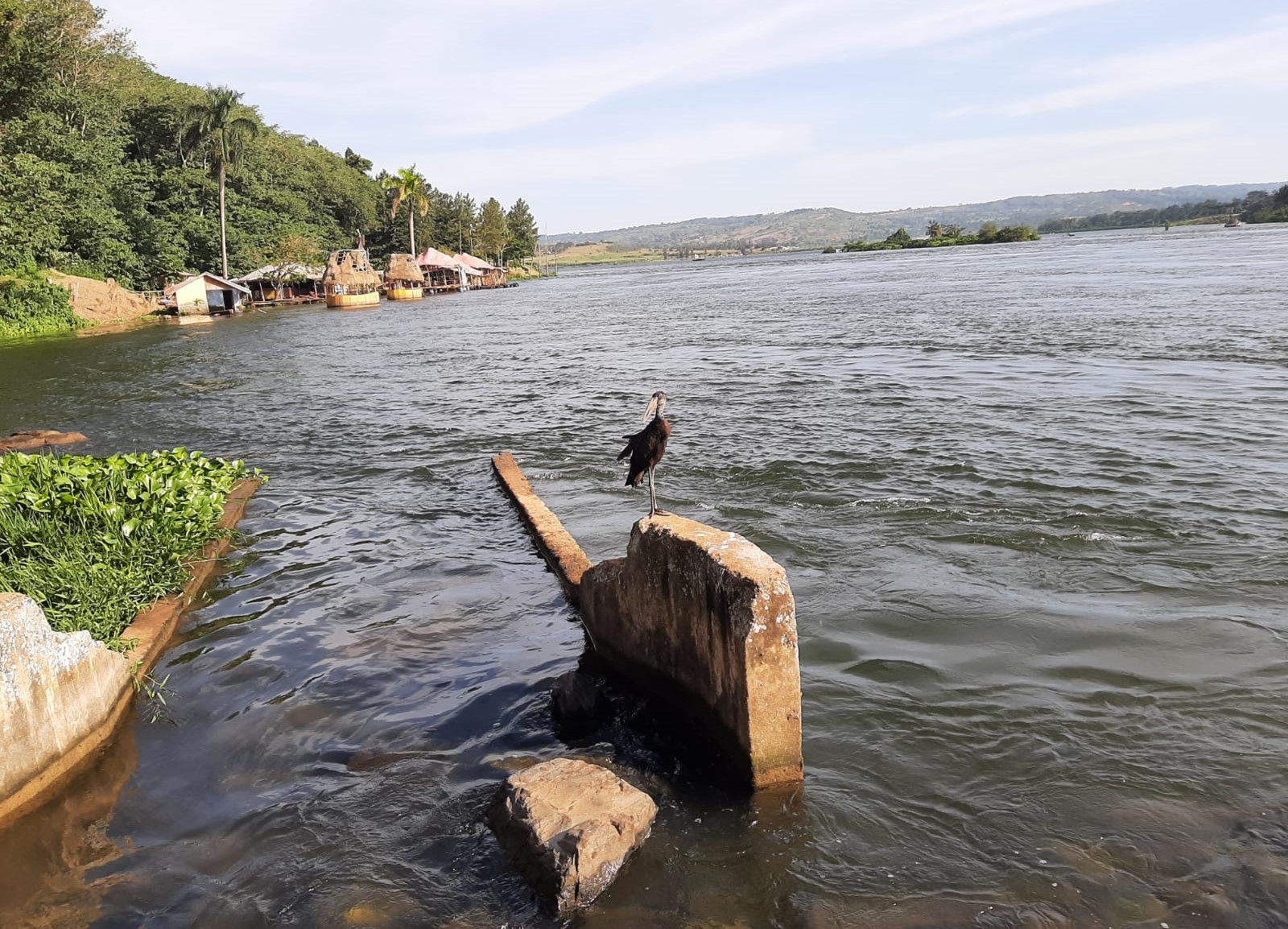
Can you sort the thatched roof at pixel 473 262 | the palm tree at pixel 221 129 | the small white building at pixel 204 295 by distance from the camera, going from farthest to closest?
the thatched roof at pixel 473 262 → the palm tree at pixel 221 129 → the small white building at pixel 204 295

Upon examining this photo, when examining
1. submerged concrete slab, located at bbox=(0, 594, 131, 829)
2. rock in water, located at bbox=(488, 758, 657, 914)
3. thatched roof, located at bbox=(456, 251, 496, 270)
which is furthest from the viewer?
thatched roof, located at bbox=(456, 251, 496, 270)

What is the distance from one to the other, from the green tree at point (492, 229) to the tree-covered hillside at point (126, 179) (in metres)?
13.7

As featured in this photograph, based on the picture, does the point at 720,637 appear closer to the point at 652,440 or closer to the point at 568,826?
the point at 568,826

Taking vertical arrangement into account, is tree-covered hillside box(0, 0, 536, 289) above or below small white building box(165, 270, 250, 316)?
above

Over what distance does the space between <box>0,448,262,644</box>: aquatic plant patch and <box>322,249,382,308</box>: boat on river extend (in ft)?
163

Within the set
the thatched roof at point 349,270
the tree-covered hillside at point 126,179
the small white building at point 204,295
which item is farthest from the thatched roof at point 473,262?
the small white building at point 204,295

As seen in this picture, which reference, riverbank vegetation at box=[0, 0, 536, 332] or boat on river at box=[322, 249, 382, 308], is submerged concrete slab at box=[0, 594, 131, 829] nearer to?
riverbank vegetation at box=[0, 0, 536, 332]

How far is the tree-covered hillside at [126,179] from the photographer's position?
3778 cm

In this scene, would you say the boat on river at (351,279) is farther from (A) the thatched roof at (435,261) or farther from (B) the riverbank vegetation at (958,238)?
(B) the riverbank vegetation at (958,238)

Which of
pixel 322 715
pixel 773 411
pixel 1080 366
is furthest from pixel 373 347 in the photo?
pixel 322 715

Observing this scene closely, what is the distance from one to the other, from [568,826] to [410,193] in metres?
82.6

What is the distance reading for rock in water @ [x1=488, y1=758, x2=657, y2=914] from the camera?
3.80 metres

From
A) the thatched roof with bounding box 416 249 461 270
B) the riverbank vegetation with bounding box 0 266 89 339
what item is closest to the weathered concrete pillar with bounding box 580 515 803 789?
the riverbank vegetation with bounding box 0 266 89 339

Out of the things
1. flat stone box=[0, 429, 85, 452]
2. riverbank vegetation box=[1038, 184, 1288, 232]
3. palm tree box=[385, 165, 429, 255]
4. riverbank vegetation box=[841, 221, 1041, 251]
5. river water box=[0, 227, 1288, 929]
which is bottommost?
river water box=[0, 227, 1288, 929]
